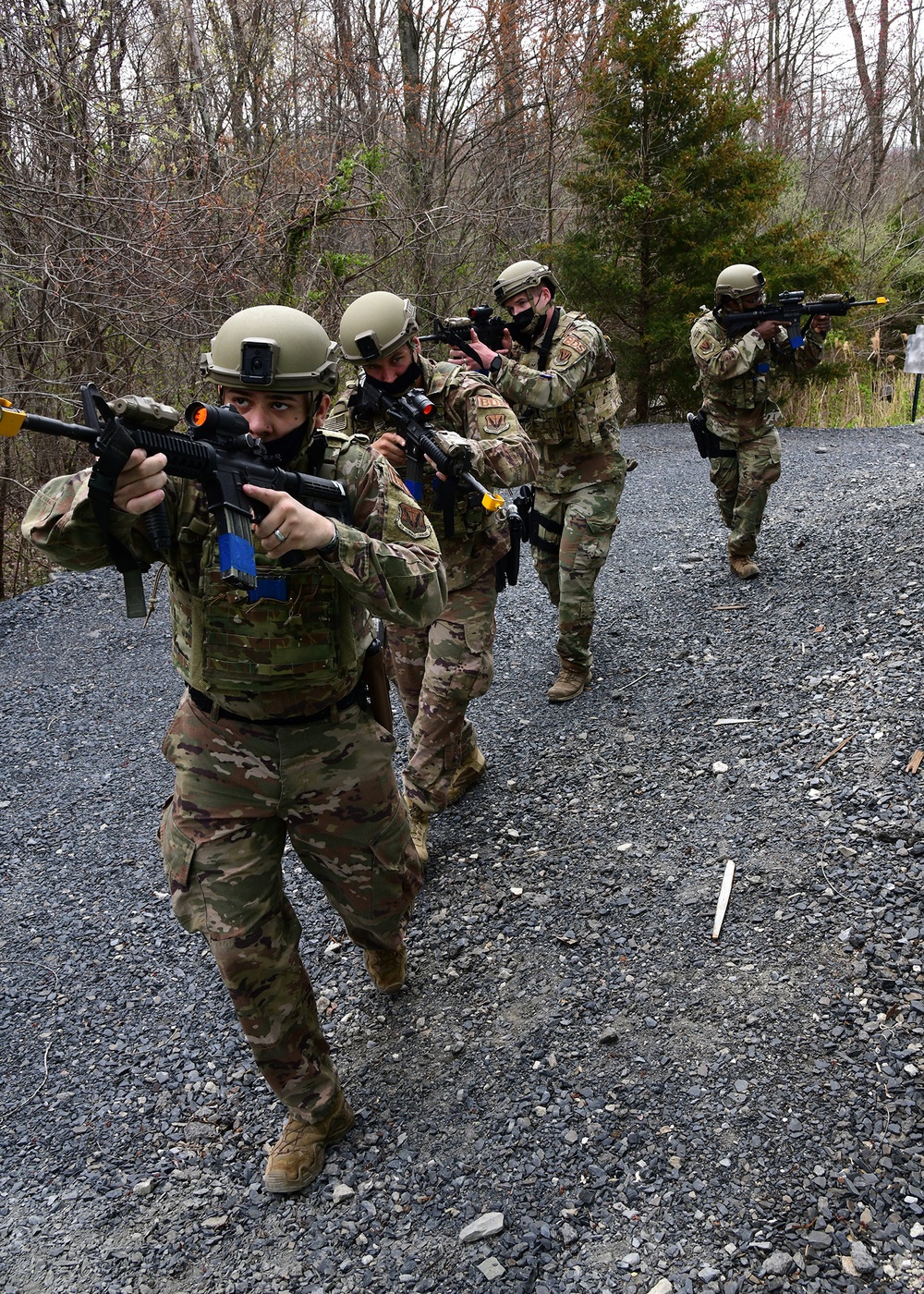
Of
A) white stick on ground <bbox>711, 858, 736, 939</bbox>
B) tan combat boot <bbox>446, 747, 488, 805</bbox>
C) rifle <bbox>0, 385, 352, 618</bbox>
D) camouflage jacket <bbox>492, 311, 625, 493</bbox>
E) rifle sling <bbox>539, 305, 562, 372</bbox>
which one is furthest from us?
rifle sling <bbox>539, 305, 562, 372</bbox>

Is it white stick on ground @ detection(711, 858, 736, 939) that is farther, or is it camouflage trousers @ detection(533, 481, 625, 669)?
camouflage trousers @ detection(533, 481, 625, 669)

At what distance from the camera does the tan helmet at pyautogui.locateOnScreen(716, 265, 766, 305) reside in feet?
20.6

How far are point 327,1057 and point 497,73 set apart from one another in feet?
40.3

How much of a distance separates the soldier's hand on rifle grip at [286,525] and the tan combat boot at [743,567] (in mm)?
4957

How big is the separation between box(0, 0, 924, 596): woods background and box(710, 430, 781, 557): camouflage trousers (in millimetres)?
4324

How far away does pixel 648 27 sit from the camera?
1164 cm

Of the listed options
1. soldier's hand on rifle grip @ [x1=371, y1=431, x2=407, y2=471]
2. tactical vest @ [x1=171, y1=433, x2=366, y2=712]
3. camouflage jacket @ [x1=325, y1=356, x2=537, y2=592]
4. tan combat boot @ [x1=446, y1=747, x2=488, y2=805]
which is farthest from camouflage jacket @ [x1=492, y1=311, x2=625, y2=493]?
tactical vest @ [x1=171, y1=433, x2=366, y2=712]

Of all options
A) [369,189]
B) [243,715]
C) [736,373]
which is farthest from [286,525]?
[369,189]

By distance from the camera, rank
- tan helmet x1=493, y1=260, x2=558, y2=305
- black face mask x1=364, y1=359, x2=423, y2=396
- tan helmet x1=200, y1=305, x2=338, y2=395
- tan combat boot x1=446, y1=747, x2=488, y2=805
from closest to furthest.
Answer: tan helmet x1=200, y1=305, x2=338, y2=395 → black face mask x1=364, y1=359, x2=423, y2=396 → tan combat boot x1=446, y1=747, x2=488, y2=805 → tan helmet x1=493, y1=260, x2=558, y2=305

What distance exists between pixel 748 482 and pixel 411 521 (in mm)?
4421

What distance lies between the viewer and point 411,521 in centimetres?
245

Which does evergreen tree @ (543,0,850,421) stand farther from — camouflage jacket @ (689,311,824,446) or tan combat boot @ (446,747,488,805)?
tan combat boot @ (446,747,488,805)

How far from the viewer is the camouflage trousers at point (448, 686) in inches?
150

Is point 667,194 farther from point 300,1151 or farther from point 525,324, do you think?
point 300,1151
